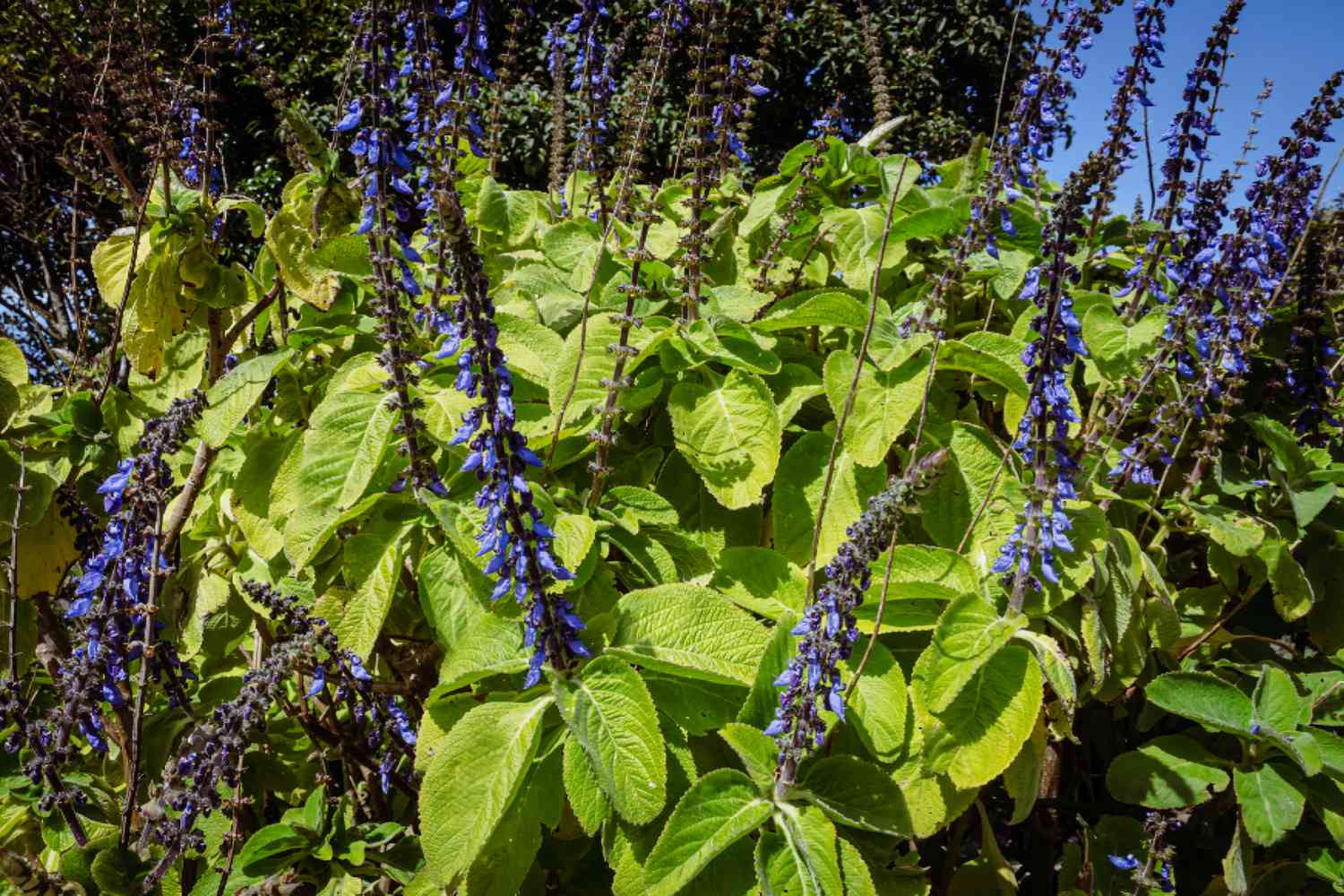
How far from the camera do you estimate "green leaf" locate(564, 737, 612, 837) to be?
1790mm

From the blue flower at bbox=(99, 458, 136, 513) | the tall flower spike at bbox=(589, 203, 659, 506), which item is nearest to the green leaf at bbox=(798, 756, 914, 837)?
the tall flower spike at bbox=(589, 203, 659, 506)

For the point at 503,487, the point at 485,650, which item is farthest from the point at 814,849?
the point at 503,487

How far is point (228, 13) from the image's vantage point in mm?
3285

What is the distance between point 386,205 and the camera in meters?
1.96

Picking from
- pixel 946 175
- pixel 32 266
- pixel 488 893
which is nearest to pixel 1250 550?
pixel 946 175

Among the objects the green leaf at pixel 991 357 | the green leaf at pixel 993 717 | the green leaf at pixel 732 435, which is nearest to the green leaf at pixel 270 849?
the green leaf at pixel 732 435

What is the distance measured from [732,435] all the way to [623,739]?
0.77 m

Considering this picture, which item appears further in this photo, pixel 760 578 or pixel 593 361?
pixel 593 361

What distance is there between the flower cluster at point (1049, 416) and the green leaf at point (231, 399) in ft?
5.80

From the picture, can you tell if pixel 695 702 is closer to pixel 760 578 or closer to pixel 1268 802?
pixel 760 578

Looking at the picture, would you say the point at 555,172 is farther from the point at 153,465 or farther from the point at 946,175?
the point at 153,465

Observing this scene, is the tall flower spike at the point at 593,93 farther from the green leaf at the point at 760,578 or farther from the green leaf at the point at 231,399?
the green leaf at the point at 760,578

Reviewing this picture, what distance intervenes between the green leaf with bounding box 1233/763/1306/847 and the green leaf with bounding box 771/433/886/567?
4.32 ft

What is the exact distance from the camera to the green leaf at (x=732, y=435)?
7.10ft
